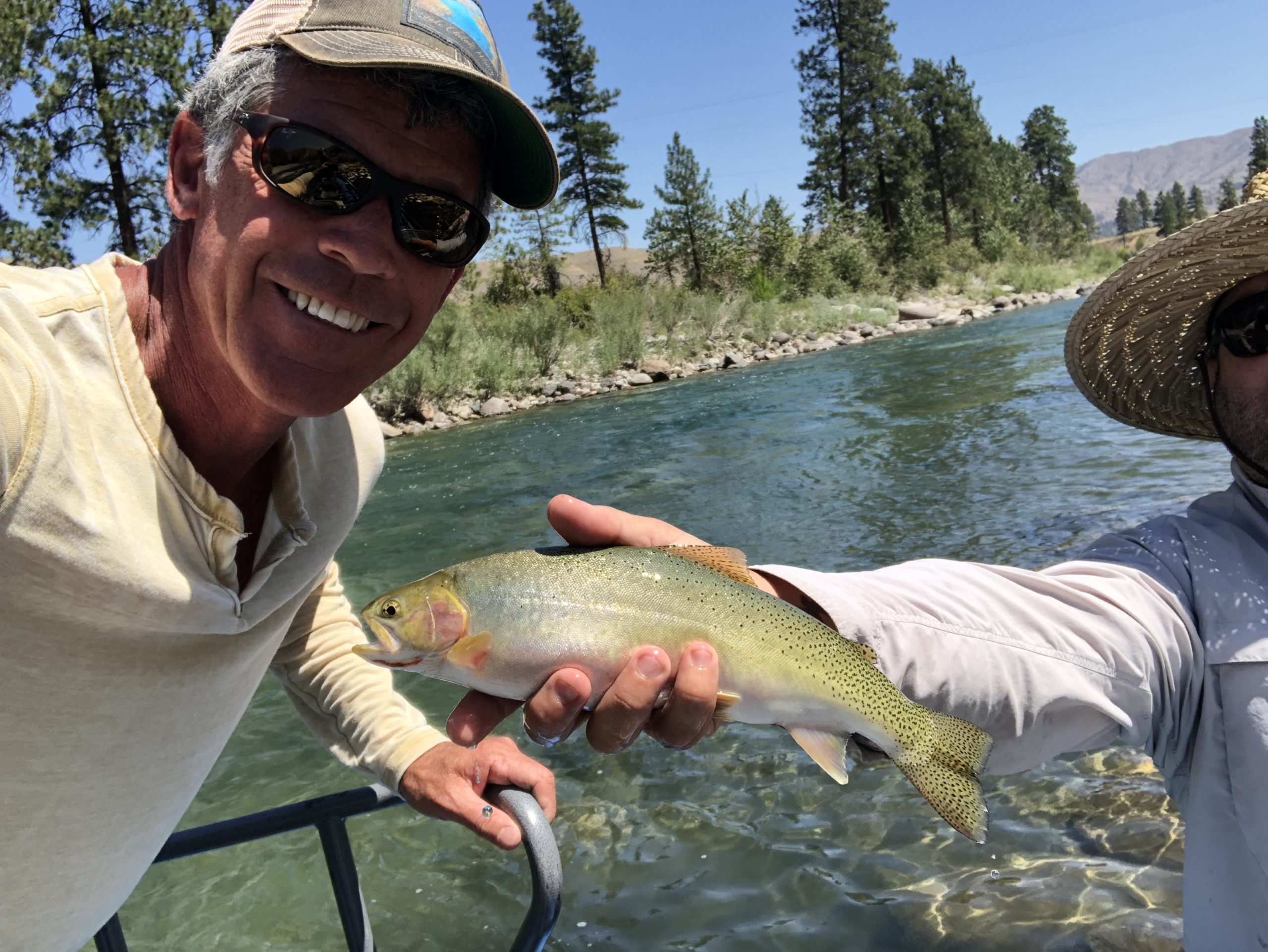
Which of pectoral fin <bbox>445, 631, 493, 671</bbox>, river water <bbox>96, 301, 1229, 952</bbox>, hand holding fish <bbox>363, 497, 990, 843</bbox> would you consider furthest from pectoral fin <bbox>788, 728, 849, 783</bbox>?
river water <bbox>96, 301, 1229, 952</bbox>

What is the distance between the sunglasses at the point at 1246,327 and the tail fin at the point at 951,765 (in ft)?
4.06

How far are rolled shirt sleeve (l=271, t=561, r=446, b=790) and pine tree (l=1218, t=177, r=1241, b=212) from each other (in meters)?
2.56

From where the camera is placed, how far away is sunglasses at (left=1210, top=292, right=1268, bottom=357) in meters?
2.19

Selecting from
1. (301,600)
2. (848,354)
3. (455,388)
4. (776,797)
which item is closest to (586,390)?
(455,388)

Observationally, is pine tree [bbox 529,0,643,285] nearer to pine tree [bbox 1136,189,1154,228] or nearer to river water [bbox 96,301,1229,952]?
river water [bbox 96,301,1229,952]

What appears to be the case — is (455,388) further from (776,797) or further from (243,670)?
(243,670)

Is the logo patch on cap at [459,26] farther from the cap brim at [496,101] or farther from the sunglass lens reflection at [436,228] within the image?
the sunglass lens reflection at [436,228]

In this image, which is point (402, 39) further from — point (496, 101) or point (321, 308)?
point (321, 308)

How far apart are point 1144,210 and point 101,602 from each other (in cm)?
18694

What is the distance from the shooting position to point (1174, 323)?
2.62 m

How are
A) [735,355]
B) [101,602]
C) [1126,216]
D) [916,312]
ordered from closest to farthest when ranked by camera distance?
1. [101,602]
2. [735,355]
3. [916,312]
4. [1126,216]

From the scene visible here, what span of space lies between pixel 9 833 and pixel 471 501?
37.1 ft

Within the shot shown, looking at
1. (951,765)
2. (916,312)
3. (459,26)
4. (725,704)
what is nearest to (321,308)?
(459,26)

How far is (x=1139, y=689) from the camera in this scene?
1.98 metres
